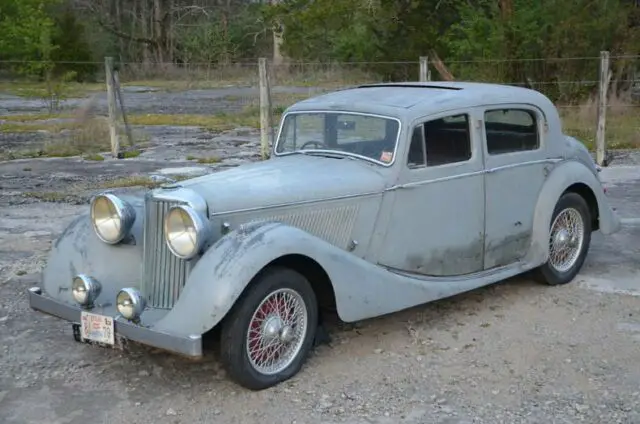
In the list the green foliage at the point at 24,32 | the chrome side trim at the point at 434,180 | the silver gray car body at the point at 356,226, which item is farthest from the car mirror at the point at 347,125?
the green foliage at the point at 24,32

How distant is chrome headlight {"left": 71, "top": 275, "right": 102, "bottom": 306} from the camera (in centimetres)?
442

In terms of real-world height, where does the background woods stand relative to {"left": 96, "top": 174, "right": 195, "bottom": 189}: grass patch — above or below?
above

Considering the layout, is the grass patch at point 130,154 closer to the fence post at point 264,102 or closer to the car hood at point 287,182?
the fence post at point 264,102

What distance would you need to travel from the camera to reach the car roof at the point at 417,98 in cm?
533

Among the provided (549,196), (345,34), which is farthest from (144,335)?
(345,34)

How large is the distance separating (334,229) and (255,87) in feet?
81.9

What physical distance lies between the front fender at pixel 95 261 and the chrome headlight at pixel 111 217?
0.30 feet

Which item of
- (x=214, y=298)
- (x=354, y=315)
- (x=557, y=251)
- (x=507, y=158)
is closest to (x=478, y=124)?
(x=507, y=158)

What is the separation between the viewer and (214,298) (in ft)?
13.1

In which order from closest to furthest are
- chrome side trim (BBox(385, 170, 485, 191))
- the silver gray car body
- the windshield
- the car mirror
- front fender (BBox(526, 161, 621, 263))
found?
the silver gray car body, chrome side trim (BBox(385, 170, 485, 191)), the windshield, the car mirror, front fender (BBox(526, 161, 621, 263))

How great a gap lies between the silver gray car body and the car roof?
12mm

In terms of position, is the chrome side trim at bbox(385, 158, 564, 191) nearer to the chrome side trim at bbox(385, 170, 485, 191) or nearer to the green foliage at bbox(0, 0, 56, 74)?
the chrome side trim at bbox(385, 170, 485, 191)

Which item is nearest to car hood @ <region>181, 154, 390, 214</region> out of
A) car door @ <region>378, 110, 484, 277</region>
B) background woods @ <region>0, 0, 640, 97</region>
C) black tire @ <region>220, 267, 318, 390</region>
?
car door @ <region>378, 110, 484, 277</region>

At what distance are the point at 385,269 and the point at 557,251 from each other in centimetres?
198
